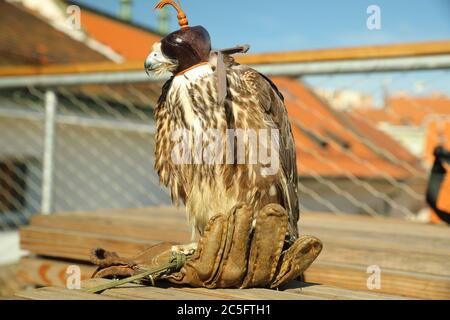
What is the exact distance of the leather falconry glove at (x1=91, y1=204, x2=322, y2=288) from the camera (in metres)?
1.42

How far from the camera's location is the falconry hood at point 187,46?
59.4 inches

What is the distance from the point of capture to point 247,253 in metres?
1.46

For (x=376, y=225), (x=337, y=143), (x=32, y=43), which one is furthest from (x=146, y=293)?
(x=337, y=143)

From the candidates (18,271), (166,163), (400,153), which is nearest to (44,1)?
(18,271)

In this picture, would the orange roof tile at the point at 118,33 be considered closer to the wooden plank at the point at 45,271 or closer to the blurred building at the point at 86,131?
the blurred building at the point at 86,131

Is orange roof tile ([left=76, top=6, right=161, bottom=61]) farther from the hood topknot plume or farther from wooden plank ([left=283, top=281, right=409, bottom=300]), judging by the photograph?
wooden plank ([left=283, top=281, right=409, bottom=300])

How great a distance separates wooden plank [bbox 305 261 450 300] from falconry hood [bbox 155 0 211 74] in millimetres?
765

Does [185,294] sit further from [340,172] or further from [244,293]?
[340,172]

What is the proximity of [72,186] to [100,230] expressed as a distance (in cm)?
637

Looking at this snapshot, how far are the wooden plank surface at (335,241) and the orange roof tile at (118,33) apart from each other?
26.0 feet

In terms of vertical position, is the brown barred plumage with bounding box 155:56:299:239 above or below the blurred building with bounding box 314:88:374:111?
below

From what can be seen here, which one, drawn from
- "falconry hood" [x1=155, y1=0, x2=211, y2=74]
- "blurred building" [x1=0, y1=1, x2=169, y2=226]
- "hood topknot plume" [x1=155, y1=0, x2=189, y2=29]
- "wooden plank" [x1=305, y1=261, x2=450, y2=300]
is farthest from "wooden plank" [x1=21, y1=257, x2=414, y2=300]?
"blurred building" [x1=0, y1=1, x2=169, y2=226]

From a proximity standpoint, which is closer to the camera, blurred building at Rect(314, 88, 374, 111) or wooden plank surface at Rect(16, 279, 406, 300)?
wooden plank surface at Rect(16, 279, 406, 300)

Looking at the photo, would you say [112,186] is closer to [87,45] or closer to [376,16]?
[87,45]
